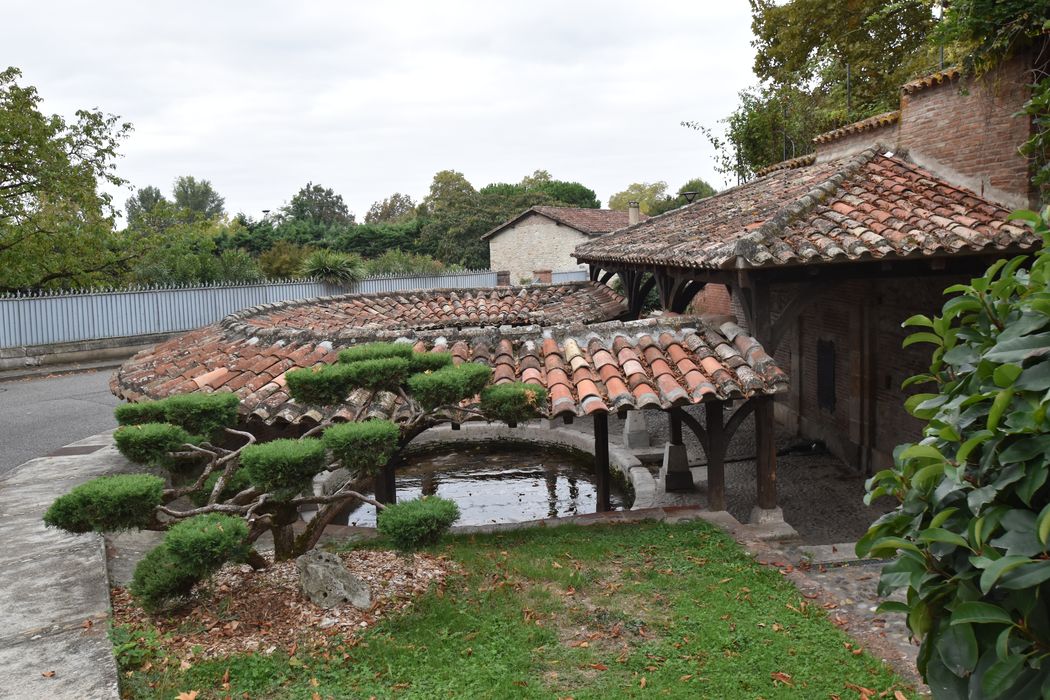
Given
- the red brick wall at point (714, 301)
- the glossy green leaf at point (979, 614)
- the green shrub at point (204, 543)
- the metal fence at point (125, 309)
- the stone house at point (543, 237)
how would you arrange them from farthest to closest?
the stone house at point (543, 237), the metal fence at point (125, 309), the red brick wall at point (714, 301), the green shrub at point (204, 543), the glossy green leaf at point (979, 614)

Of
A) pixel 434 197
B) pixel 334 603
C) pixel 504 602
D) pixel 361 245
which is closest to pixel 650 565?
pixel 504 602

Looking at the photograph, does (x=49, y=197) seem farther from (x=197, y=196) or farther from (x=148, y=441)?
(x=197, y=196)

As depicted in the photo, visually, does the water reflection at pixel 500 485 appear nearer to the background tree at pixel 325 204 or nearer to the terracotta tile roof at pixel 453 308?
the terracotta tile roof at pixel 453 308

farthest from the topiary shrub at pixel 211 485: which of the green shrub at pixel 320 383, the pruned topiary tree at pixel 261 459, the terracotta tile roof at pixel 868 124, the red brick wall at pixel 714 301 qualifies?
the red brick wall at pixel 714 301

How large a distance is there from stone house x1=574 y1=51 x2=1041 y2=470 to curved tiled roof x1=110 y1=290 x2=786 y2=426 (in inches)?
35.9

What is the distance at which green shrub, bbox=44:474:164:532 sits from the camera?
4438 millimetres

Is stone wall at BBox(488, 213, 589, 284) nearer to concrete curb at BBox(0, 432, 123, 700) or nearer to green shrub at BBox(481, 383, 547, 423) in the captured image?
concrete curb at BBox(0, 432, 123, 700)

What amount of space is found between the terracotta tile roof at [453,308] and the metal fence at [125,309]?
18.5ft

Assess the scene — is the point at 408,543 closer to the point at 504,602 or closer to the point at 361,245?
the point at 504,602

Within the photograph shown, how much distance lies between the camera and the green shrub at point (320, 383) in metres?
5.43

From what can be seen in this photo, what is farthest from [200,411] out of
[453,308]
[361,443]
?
[453,308]

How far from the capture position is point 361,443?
5.02 m

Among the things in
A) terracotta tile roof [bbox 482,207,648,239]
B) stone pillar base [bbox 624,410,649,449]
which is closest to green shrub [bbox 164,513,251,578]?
stone pillar base [bbox 624,410,649,449]

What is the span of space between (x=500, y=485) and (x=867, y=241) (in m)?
8.82
